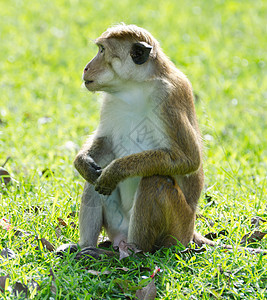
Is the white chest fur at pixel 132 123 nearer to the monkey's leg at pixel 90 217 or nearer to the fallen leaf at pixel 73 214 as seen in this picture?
the monkey's leg at pixel 90 217

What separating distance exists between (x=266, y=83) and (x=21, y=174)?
4.87m

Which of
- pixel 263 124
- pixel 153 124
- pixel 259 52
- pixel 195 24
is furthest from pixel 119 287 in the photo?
pixel 195 24

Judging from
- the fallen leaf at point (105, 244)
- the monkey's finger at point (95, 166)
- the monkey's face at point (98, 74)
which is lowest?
the fallen leaf at point (105, 244)

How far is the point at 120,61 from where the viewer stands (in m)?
4.19

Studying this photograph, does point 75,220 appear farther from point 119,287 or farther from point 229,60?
point 229,60

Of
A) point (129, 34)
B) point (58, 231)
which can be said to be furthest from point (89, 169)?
point (129, 34)

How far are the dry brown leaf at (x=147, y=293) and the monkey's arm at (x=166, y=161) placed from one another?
861mm

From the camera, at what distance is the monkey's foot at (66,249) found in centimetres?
414

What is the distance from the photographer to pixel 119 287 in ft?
12.4

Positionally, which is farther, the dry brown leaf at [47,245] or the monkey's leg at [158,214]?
the dry brown leaf at [47,245]

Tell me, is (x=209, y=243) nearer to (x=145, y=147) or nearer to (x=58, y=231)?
(x=145, y=147)

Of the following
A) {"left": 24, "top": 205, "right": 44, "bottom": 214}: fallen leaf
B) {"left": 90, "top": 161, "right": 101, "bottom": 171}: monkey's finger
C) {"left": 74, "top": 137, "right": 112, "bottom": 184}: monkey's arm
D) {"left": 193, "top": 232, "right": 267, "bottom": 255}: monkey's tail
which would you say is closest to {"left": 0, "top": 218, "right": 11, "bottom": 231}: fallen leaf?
{"left": 24, "top": 205, "right": 44, "bottom": 214}: fallen leaf

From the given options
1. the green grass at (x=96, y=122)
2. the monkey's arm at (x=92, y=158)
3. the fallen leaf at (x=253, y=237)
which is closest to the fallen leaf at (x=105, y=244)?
the green grass at (x=96, y=122)

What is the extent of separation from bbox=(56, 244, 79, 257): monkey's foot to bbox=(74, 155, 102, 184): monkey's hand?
531mm
